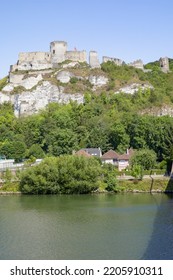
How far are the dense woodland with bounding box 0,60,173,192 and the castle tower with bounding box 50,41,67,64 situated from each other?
23.4 feet

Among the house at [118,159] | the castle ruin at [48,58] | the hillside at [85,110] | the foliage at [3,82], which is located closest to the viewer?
the house at [118,159]

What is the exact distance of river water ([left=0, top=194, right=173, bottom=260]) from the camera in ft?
66.8

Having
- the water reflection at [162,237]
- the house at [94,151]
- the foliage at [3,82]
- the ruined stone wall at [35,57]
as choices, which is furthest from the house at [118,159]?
the ruined stone wall at [35,57]

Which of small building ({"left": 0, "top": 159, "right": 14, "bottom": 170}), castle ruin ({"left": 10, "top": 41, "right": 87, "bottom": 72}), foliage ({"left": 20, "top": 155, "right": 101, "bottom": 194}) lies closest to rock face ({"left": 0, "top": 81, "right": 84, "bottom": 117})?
castle ruin ({"left": 10, "top": 41, "right": 87, "bottom": 72})

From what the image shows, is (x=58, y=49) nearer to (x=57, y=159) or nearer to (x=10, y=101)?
(x=10, y=101)

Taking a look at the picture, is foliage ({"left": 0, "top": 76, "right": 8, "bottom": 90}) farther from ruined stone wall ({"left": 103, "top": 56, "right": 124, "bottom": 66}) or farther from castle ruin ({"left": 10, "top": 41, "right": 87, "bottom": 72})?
ruined stone wall ({"left": 103, "top": 56, "right": 124, "bottom": 66})

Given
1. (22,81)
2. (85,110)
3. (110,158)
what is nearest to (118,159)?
(110,158)

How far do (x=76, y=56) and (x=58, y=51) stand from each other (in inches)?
124

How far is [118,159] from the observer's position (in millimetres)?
48125

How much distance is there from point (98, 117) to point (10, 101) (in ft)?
53.9

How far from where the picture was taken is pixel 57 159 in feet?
133

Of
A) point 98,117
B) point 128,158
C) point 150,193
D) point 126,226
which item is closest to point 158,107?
point 98,117

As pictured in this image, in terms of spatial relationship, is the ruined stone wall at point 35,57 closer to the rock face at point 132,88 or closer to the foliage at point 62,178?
the rock face at point 132,88

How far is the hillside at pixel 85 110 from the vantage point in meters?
51.6
